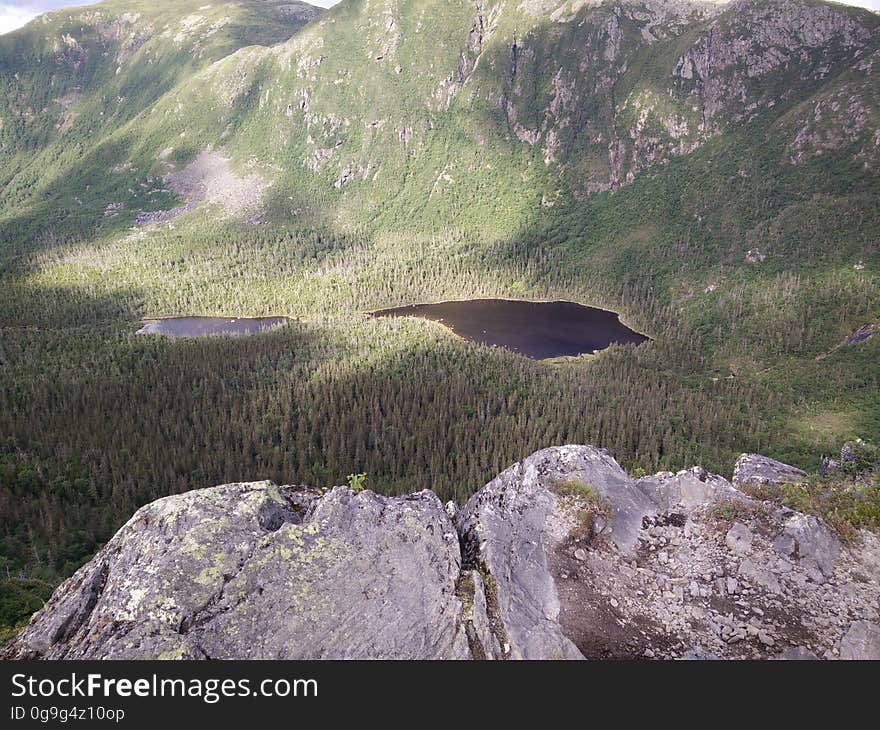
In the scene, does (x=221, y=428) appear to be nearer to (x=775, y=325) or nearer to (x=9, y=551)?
(x=9, y=551)

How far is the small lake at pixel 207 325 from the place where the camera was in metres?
159

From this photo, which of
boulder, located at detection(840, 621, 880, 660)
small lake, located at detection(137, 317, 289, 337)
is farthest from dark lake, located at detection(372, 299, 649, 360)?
boulder, located at detection(840, 621, 880, 660)

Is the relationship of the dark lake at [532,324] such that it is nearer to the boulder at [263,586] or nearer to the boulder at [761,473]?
the boulder at [761,473]

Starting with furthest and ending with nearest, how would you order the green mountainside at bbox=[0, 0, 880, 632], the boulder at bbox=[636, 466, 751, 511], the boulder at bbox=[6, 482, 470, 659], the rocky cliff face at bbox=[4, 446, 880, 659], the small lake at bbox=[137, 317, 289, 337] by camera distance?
1. the small lake at bbox=[137, 317, 289, 337]
2. the green mountainside at bbox=[0, 0, 880, 632]
3. the boulder at bbox=[636, 466, 751, 511]
4. the rocky cliff face at bbox=[4, 446, 880, 659]
5. the boulder at bbox=[6, 482, 470, 659]

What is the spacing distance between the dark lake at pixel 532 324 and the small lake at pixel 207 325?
36124 millimetres

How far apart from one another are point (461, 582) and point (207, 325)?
558 ft

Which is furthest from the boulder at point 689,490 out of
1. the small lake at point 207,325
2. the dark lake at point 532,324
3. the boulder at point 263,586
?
the small lake at point 207,325

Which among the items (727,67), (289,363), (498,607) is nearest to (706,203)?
(727,67)

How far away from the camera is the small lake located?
521 ft

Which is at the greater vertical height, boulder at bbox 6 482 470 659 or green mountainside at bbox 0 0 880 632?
boulder at bbox 6 482 470 659

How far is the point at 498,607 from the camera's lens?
15.9 meters

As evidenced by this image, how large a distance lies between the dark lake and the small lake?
36.1 metres

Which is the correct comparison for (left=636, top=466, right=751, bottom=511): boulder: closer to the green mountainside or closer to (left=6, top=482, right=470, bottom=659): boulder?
(left=6, top=482, right=470, bottom=659): boulder

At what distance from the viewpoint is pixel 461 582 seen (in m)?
16.7
